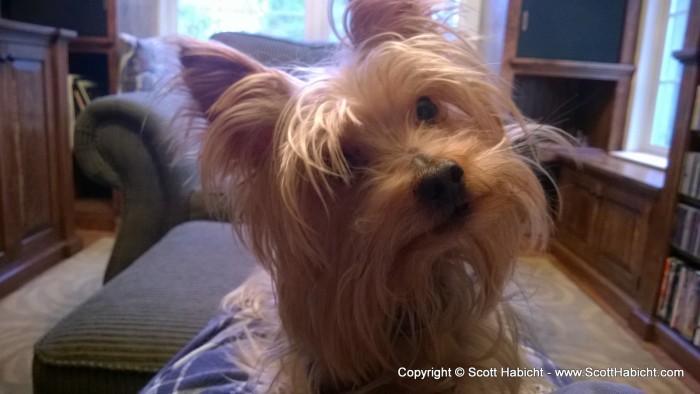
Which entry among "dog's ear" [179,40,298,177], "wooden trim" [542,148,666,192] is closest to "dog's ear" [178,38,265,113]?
"dog's ear" [179,40,298,177]

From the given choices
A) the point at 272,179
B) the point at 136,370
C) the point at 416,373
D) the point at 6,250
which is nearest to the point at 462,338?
the point at 416,373

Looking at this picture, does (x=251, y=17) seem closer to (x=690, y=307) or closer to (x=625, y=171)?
(x=625, y=171)

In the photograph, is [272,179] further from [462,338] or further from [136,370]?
[136,370]

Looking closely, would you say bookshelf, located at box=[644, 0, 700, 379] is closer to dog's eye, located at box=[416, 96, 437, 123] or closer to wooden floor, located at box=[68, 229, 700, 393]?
wooden floor, located at box=[68, 229, 700, 393]

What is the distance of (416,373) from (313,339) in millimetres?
160

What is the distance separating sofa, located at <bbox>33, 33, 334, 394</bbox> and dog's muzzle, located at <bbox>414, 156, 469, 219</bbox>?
1.25 feet

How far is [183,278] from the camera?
1350 mm

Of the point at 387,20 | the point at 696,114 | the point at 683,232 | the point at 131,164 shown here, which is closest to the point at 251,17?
the point at 131,164

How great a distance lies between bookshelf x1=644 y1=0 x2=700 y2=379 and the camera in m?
1.99

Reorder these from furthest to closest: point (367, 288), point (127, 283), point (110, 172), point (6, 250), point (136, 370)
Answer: point (6, 250)
point (110, 172)
point (127, 283)
point (136, 370)
point (367, 288)

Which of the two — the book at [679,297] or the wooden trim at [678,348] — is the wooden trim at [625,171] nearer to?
the book at [679,297]

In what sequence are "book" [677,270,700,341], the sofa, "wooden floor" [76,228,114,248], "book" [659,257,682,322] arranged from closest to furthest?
the sofa < "book" [677,270,700,341] < "book" [659,257,682,322] < "wooden floor" [76,228,114,248]

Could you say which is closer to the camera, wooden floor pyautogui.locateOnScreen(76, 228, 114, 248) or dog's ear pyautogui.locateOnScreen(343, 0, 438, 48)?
dog's ear pyautogui.locateOnScreen(343, 0, 438, 48)

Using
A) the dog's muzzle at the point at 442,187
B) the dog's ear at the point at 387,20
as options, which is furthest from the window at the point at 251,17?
the dog's muzzle at the point at 442,187
